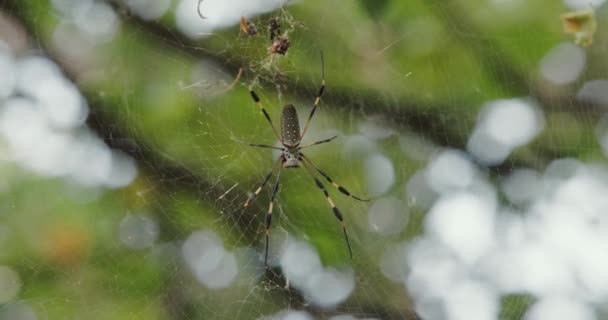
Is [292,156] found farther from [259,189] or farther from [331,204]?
[331,204]

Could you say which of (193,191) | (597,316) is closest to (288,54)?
(193,191)

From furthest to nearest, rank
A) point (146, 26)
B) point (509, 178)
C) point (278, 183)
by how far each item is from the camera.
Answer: point (509, 178) → point (278, 183) → point (146, 26)

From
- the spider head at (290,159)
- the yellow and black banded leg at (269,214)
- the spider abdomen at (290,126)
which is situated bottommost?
the yellow and black banded leg at (269,214)

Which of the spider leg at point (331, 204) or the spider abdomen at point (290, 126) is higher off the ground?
the spider abdomen at point (290, 126)

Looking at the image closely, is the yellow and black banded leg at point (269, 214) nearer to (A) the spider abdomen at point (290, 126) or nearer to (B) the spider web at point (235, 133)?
(B) the spider web at point (235, 133)

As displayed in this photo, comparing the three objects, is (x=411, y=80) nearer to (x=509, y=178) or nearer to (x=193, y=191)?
(x=509, y=178)

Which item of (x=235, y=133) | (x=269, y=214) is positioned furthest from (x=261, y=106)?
(x=269, y=214)

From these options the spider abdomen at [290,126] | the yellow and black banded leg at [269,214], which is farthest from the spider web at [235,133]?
the spider abdomen at [290,126]
